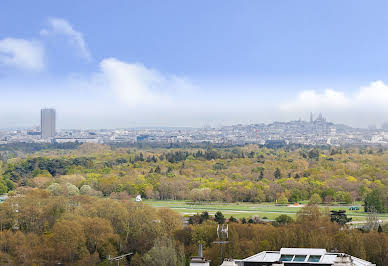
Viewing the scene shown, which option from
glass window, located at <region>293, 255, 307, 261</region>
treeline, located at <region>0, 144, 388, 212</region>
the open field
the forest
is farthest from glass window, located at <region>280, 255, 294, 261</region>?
treeline, located at <region>0, 144, 388, 212</region>

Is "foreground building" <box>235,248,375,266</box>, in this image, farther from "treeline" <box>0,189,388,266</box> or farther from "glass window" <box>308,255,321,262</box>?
"treeline" <box>0,189,388,266</box>

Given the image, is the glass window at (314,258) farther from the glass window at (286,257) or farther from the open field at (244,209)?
the open field at (244,209)

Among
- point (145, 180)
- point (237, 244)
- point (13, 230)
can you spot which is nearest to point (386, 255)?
point (237, 244)

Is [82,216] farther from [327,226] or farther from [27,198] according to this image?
[327,226]

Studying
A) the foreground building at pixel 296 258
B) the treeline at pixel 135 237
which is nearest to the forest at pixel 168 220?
the treeline at pixel 135 237

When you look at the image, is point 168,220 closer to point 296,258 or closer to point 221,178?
point 296,258

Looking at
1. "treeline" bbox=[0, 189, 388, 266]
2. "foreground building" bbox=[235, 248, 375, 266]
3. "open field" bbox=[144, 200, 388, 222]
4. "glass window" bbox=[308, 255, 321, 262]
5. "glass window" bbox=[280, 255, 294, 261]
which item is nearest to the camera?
"foreground building" bbox=[235, 248, 375, 266]

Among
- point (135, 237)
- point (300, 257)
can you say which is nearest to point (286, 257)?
point (300, 257)
